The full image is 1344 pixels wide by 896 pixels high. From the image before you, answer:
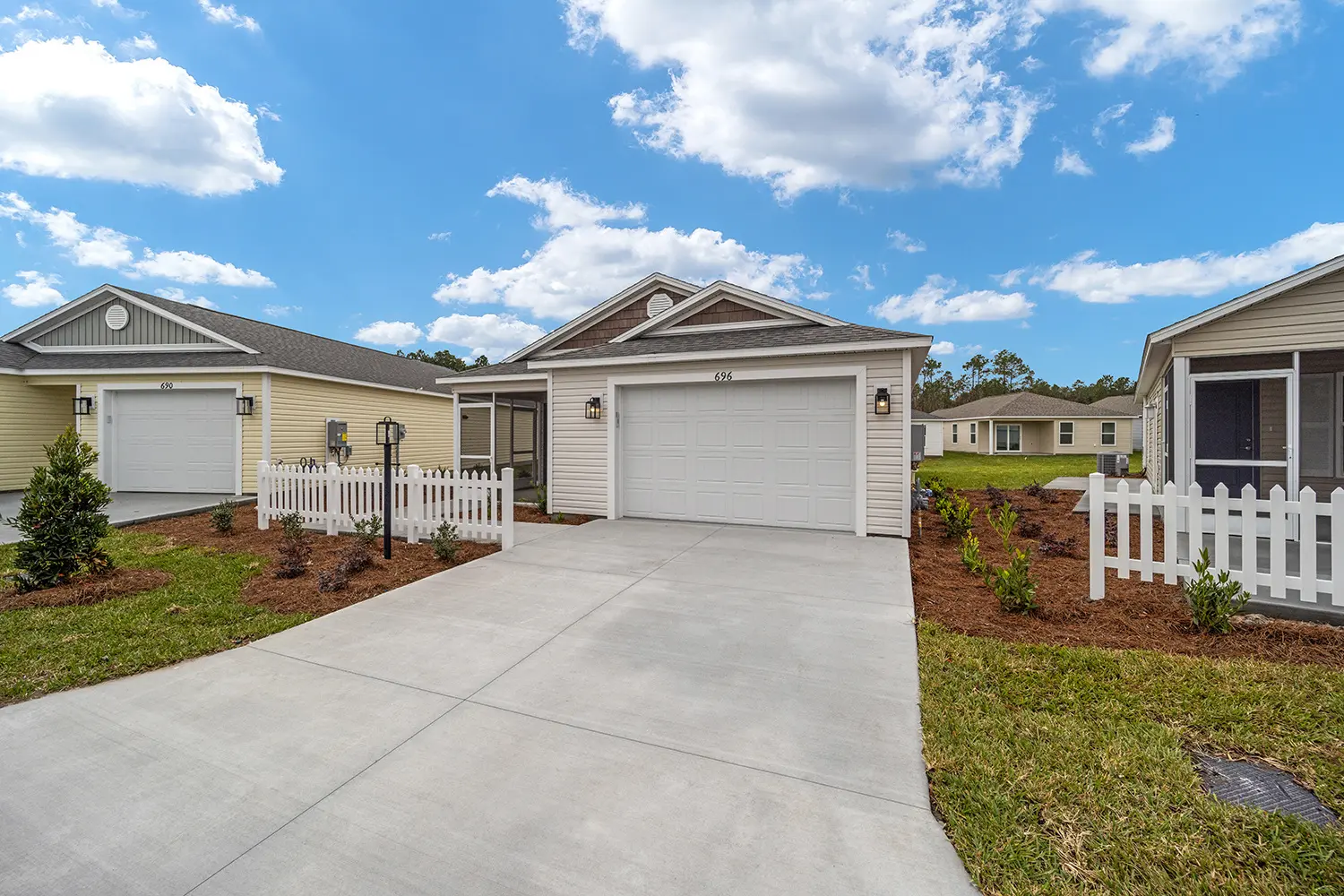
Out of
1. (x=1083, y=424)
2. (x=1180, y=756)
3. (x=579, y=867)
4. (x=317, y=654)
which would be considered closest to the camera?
(x=579, y=867)

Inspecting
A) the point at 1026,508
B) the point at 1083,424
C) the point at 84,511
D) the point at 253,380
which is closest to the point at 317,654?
the point at 84,511


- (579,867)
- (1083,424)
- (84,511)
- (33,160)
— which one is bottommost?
(579,867)

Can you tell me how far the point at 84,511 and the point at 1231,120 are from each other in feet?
69.6

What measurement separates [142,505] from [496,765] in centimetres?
1185

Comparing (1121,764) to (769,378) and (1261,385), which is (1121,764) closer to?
(769,378)

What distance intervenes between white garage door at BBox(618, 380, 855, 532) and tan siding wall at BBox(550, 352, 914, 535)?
0.98 feet

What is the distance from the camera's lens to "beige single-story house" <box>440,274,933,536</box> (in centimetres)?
762

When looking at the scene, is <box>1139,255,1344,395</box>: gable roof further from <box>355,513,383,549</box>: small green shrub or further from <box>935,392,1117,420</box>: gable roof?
<box>935,392,1117,420</box>: gable roof

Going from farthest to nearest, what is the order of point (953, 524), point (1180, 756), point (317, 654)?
point (953, 524) → point (317, 654) → point (1180, 756)

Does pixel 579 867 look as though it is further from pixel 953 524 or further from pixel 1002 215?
pixel 1002 215

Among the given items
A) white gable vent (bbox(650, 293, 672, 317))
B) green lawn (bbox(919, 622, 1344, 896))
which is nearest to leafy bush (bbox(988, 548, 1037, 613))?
green lawn (bbox(919, 622, 1344, 896))

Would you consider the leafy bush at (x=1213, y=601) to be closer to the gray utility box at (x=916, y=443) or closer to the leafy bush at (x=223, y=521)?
the gray utility box at (x=916, y=443)

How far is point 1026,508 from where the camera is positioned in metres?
10.4

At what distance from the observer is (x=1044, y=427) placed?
30219 millimetres
